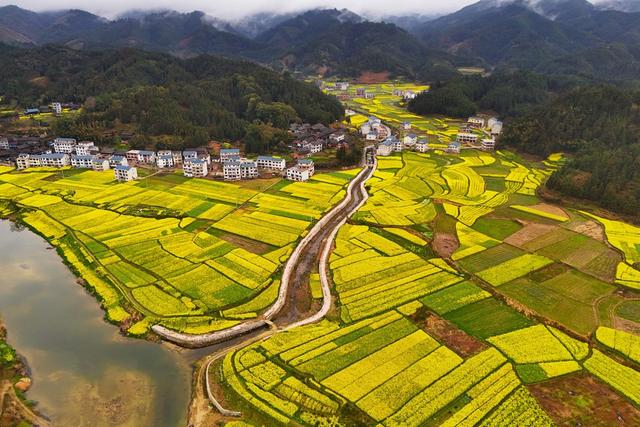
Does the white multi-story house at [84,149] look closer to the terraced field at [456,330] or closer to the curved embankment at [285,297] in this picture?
the curved embankment at [285,297]

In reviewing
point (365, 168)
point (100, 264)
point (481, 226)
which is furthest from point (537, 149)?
point (100, 264)

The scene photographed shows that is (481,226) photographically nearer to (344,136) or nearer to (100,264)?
(100,264)

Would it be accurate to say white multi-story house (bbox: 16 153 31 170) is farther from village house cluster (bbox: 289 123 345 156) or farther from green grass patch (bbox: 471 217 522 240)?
green grass patch (bbox: 471 217 522 240)

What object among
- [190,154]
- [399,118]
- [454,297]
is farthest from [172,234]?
[399,118]

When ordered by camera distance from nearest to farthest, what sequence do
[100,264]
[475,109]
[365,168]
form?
[100,264]
[365,168]
[475,109]

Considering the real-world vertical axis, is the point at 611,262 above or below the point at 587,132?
below

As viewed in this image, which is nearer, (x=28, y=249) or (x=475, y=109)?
(x=28, y=249)

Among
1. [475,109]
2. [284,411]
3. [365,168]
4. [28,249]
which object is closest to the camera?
[284,411]
